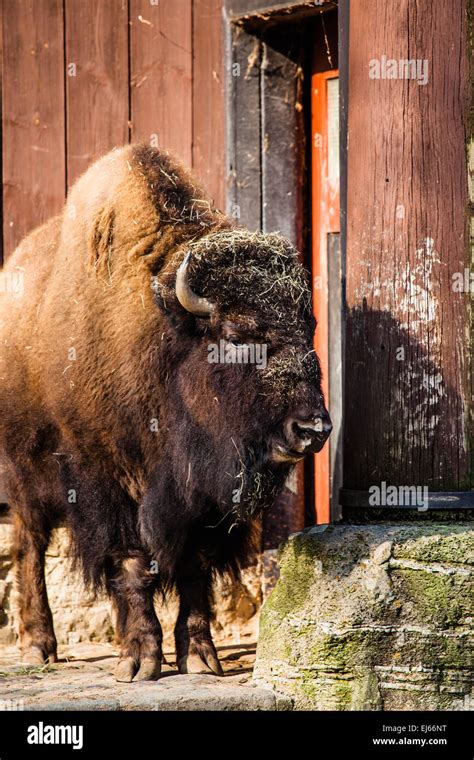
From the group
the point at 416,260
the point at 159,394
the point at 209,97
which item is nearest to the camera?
the point at 416,260

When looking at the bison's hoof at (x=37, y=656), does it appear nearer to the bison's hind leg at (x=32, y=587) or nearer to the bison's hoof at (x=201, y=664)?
the bison's hind leg at (x=32, y=587)

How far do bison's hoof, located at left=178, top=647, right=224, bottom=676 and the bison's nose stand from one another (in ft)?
4.10

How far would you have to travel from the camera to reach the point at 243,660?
255 inches

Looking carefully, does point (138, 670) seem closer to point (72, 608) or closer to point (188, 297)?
point (188, 297)

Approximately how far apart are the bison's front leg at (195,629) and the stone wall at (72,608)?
4.47 feet

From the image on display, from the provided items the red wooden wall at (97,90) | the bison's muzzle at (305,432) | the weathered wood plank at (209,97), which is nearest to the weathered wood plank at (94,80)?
the red wooden wall at (97,90)

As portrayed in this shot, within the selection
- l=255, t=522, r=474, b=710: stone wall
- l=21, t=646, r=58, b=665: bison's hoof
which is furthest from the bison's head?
l=21, t=646, r=58, b=665: bison's hoof

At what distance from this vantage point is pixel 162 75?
7.50 m

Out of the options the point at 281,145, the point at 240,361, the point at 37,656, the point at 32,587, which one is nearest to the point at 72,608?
the point at 32,587

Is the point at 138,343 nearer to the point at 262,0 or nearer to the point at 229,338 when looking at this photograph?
the point at 229,338

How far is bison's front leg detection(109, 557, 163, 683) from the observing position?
18.2 ft

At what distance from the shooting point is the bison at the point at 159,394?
5375mm

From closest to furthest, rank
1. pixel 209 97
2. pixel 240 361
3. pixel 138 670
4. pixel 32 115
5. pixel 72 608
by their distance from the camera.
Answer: pixel 240 361 < pixel 138 670 < pixel 209 97 < pixel 72 608 < pixel 32 115

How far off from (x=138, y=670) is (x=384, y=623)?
1.32 m
